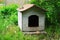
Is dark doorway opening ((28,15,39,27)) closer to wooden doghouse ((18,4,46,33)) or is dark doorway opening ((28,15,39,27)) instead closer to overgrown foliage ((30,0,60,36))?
wooden doghouse ((18,4,46,33))

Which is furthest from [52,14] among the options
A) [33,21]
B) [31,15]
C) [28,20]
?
[28,20]

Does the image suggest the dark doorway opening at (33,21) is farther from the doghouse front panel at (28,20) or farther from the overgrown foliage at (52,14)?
the overgrown foliage at (52,14)

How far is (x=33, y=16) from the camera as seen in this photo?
964cm

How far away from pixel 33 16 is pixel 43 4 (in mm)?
978

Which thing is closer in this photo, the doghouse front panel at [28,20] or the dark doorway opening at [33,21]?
the doghouse front panel at [28,20]

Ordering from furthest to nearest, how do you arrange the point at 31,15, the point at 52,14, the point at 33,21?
the point at 52,14 → the point at 33,21 → the point at 31,15

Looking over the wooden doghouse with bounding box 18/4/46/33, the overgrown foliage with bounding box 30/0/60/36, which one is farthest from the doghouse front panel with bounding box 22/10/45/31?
the overgrown foliage with bounding box 30/0/60/36

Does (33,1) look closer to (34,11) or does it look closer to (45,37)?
(34,11)

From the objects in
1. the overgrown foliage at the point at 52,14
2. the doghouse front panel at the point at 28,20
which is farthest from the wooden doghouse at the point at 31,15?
the overgrown foliage at the point at 52,14

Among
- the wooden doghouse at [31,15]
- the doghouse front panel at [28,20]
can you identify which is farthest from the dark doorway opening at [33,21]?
the wooden doghouse at [31,15]

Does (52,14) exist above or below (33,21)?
above

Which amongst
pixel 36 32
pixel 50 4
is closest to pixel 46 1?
pixel 50 4

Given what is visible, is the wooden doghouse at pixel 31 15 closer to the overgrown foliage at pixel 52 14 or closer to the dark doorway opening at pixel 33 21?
the dark doorway opening at pixel 33 21

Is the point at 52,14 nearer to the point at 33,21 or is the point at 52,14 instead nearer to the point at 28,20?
the point at 33,21
